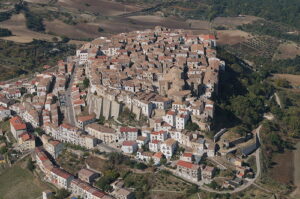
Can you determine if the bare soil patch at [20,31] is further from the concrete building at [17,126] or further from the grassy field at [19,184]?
the grassy field at [19,184]

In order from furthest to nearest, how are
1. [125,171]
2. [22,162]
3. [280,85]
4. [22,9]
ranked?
[22,9] < [280,85] < [22,162] < [125,171]

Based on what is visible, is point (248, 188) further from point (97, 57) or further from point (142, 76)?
point (97, 57)

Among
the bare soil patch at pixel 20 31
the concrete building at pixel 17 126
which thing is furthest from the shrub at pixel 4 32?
the concrete building at pixel 17 126

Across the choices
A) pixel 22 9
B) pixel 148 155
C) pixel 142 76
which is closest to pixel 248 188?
pixel 148 155

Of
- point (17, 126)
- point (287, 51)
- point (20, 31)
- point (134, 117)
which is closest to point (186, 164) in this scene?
point (134, 117)

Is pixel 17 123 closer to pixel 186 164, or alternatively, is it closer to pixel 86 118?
pixel 86 118

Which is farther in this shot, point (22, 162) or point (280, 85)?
point (280, 85)

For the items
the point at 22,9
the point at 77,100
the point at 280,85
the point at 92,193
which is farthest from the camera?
the point at 22,9
